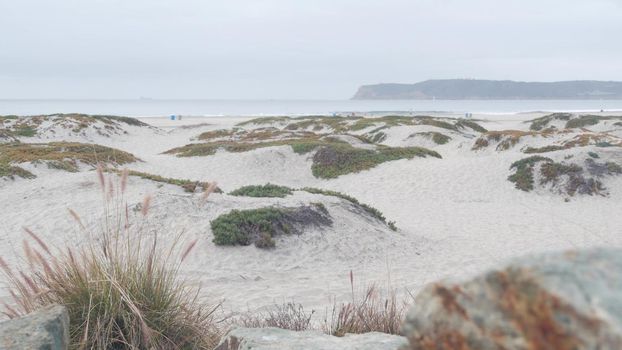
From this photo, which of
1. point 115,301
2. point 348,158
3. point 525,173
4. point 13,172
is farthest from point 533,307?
point 348,158

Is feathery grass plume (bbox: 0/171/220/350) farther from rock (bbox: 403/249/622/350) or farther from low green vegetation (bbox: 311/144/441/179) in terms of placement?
low green vegetation (bbox: 311/144/441/179)

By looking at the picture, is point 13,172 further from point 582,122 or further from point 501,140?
point 582,122

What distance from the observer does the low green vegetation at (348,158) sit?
974 inches

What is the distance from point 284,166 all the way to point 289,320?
68.7ft

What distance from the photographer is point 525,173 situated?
2188cm

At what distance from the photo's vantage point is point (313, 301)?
26.8 feet

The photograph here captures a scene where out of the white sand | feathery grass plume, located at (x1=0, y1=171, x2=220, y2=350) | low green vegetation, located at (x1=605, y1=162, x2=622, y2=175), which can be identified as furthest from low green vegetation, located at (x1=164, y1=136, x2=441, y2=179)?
feathery grass plume, located at (x1=0, y1=171, x2=220, y2=350)

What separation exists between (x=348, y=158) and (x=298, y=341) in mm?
21492

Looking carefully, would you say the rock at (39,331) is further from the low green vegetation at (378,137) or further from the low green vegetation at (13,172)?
the low green vegetation at (378,137)

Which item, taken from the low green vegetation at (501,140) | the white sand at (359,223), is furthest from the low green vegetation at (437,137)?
the white sand at (359,223)

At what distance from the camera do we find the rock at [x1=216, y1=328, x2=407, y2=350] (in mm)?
4121

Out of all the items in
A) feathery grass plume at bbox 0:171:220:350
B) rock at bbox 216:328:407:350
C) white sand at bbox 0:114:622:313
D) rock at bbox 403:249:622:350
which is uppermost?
rock at bbox 403:249:622:350

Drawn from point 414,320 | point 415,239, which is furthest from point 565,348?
point 415,239

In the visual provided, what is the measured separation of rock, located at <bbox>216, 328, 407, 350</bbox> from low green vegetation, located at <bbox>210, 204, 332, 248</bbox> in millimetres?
6535
